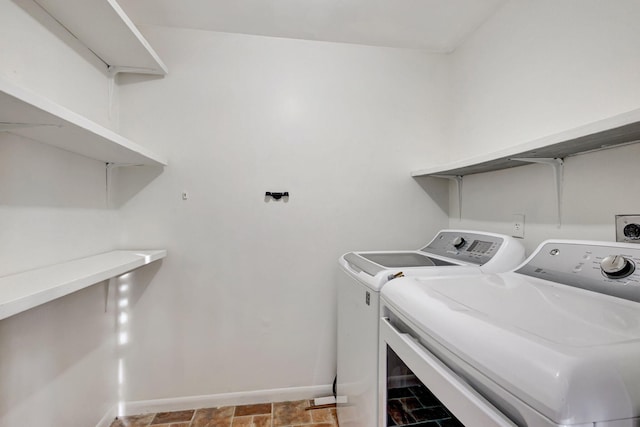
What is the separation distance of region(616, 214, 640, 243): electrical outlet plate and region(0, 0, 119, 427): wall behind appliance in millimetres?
2199

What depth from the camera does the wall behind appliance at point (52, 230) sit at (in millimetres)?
983

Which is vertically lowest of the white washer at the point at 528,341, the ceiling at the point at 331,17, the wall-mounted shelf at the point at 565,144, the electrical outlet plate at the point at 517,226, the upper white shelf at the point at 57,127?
the white washer at the point at 528,341

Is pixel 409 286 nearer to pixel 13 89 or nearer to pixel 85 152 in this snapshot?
pixel 13 89

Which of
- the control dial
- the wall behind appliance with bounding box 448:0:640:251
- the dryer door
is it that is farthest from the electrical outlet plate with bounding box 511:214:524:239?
the dryer door

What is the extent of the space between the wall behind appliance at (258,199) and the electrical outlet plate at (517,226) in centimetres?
57

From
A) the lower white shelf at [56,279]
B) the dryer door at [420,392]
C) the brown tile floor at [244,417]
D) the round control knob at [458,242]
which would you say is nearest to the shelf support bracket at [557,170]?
the round control knob at [458,242]

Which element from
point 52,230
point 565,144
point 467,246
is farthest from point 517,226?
point 52,230

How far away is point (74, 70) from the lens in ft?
4.21

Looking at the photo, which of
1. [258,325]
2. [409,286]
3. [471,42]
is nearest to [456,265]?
[409,286]

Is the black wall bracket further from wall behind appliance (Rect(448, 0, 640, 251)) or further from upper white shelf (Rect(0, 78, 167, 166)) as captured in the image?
wall behind appliance (Rect(448, 0, 640, 251))

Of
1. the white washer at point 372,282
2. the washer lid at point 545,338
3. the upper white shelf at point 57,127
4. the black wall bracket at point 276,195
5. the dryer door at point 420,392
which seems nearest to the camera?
the washer lid at point 545,338

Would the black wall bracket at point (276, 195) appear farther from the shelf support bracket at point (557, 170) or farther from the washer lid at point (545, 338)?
the shelf support bracket at point (557, 170)

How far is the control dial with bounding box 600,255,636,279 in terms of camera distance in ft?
2.55

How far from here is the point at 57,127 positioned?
0.92m
